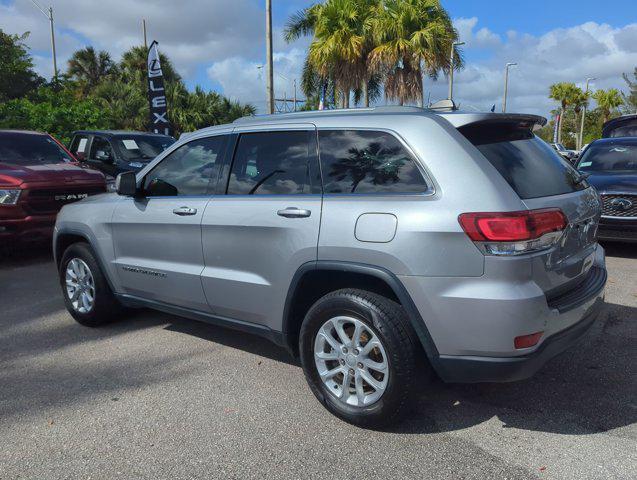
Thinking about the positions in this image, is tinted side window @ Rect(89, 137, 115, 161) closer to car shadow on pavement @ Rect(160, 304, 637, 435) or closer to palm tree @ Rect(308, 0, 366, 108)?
car shadow on pavement @ Rect(160, 304, 637, 435)

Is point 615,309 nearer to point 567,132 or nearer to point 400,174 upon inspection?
point 400,174

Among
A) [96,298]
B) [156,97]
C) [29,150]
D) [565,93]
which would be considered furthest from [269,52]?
[565,93]

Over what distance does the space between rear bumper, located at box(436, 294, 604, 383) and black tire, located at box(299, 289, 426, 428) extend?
0.17 metres

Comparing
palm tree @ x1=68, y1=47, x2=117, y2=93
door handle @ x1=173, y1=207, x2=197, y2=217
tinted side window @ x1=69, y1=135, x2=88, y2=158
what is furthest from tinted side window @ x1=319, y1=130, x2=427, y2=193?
palm tree @ x1=68, y1=47, x2=117, y2=93

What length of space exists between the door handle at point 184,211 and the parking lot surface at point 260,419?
3.62ft

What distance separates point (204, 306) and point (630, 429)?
108 inches

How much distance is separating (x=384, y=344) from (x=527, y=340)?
709 millimetres

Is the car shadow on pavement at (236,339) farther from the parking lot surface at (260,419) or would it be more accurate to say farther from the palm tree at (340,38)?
the palm tree at (340,38)

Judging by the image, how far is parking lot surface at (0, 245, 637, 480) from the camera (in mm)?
2848

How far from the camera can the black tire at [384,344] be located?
2967mm

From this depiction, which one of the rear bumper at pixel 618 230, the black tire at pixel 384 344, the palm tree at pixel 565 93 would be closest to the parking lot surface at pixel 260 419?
the black tire at pixel 384 344

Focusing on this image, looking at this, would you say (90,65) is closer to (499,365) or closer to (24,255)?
(24,255)

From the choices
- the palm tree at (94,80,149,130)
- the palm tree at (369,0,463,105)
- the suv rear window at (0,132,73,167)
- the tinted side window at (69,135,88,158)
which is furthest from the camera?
the palm tree at (94,80,149,130)

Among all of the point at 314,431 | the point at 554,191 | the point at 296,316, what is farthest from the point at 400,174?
the point at 314,431
